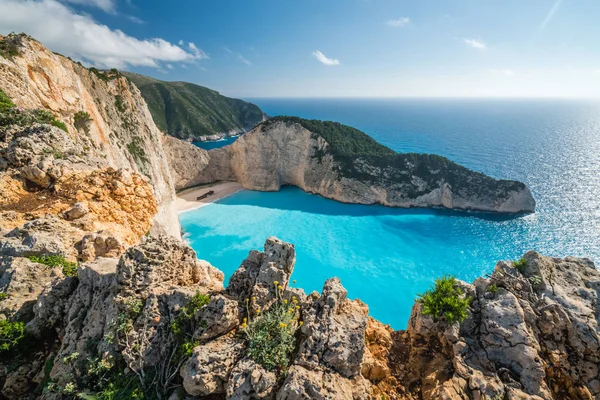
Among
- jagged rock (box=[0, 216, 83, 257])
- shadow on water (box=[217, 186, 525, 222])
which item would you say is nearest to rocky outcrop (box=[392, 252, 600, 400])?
jagged rock (box=[0, 216, 83, 257])

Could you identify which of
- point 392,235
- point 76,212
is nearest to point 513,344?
point 76,212

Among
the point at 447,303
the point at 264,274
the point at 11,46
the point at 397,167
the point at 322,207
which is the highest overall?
the point at 11,46

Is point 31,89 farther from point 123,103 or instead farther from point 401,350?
point 401,350

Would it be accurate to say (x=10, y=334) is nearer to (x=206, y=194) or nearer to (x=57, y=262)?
(x=57, y=262)

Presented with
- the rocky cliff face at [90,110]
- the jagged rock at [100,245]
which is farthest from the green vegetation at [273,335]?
the rocky cliff face at [90,110]

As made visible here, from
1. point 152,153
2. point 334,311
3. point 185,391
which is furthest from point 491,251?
point 152,153

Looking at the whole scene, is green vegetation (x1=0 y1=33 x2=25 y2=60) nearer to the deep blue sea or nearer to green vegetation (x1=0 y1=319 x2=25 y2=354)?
green vegetation (x1=0 y1=319 x2=25 y2=354)

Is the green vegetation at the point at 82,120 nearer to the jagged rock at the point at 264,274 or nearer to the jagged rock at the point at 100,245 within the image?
the jagged rock at the point at 100,245
